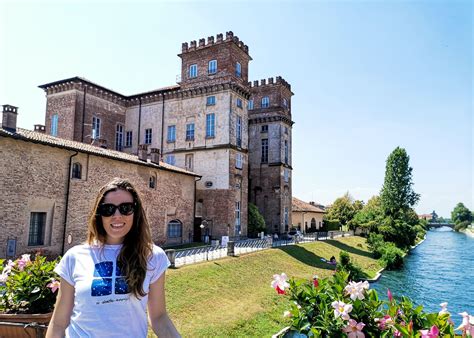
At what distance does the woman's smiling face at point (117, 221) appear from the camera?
2.75 meters

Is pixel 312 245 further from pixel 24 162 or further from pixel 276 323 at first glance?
pixel 24 162

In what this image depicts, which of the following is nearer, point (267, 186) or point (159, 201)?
point (159, 201)

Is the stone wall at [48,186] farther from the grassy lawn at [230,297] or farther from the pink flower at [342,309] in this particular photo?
the pink flower at [342,309]

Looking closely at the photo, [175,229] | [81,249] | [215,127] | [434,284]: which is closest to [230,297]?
[175,229]

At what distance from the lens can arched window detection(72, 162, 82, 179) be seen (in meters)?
18.6

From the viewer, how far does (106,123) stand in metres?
33.6

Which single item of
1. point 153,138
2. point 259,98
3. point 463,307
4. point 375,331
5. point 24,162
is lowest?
point 463,307

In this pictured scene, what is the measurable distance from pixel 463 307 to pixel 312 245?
48.8 feet

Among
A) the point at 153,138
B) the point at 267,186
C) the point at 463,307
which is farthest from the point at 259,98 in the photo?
the point at 463,307

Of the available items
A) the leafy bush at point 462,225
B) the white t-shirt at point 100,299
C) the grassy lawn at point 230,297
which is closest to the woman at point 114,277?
the white t-shirt at point 100,299

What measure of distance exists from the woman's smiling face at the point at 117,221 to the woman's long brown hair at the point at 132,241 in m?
0.04

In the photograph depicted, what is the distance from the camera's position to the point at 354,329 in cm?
404

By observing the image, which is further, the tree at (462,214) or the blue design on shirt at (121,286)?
the tree at (462,214)

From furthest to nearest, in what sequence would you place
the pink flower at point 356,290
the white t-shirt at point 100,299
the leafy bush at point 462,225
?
the leafy bush at point 462,225 → the pink flower at point 356,290 → the white t-shirt at point 100,299
